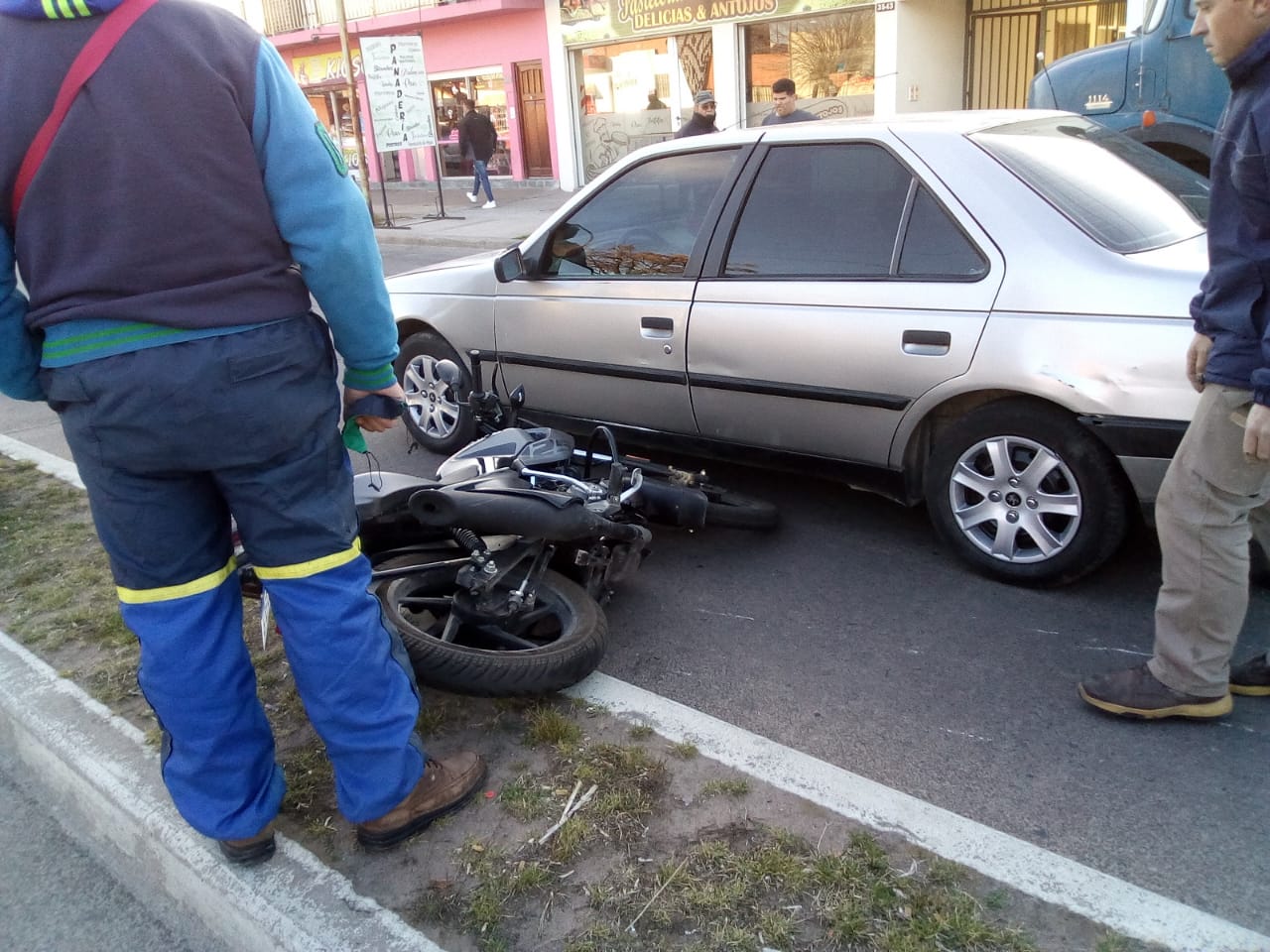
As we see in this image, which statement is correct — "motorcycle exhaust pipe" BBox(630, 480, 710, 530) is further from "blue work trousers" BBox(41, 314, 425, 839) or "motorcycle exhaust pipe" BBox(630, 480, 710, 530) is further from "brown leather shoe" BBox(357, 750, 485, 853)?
"blue work trousers" BBox(41, 314, 425, 839)

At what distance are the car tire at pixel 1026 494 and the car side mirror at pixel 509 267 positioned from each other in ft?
6.80

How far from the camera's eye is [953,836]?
233 centimetres

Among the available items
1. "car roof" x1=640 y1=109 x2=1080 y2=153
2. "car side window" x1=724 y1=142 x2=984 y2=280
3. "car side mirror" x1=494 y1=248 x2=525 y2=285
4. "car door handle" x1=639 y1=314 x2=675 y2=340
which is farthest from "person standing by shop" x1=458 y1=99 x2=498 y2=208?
"car side window" x1=724 y1=142 x2=984 y2=280

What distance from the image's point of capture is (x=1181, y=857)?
7.61 ft

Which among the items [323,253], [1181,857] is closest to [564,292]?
[323,253]

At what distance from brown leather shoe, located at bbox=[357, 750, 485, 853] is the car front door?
2049 millimetres

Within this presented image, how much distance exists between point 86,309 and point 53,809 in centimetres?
164

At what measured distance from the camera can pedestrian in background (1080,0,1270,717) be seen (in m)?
2.32

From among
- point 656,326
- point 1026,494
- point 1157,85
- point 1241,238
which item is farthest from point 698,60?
point 1241,238

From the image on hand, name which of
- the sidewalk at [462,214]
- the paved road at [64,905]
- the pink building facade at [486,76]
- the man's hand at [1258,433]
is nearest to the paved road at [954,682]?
the man's hand at [1258,433]

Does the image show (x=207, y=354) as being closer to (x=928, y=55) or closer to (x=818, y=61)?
(x=928, y=55)

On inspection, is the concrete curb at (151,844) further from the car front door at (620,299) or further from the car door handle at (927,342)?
the car door handle at (927,342)

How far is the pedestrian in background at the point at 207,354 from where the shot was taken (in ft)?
6.27

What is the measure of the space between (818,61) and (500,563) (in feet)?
53.1
